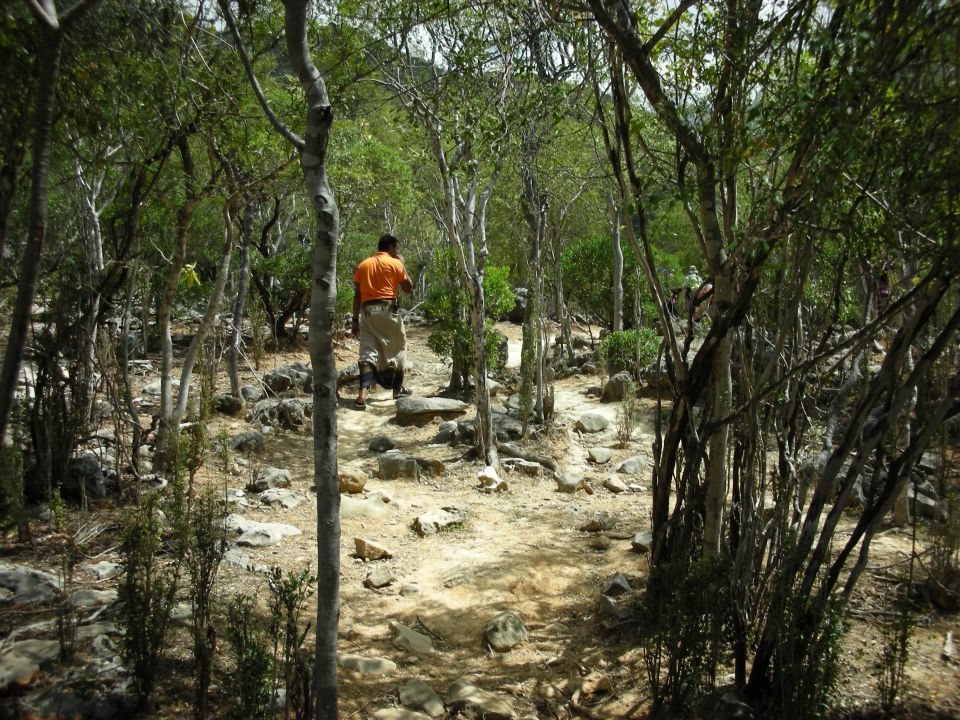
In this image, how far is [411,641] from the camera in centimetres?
369

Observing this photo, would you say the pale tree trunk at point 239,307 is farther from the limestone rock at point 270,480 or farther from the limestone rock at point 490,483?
the limestone rock at point 490,483

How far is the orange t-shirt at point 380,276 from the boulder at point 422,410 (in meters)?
1.21

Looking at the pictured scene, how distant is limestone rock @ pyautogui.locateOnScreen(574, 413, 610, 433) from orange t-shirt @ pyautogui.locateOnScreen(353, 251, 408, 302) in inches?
102

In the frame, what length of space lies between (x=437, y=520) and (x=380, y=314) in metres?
3.48

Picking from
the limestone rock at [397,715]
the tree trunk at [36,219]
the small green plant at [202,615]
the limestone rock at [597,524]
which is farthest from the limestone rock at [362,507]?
the tree trunk at [36,219]

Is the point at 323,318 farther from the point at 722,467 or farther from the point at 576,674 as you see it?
the point at 576,674

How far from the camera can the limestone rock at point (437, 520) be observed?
521 centimetres

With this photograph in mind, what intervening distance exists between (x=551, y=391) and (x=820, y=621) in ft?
19.2

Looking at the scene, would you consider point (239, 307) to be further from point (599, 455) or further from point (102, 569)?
point (102, 569)

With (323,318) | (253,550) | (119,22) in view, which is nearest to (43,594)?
(253,550)

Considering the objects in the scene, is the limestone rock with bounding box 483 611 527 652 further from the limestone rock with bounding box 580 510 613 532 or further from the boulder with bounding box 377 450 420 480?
the boulder with bounding box 377 450 420 480

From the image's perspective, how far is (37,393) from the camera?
15.0 ft

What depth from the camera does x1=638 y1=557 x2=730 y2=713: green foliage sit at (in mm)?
2855

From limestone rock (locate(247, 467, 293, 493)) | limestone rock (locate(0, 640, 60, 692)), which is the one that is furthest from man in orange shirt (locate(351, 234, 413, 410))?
limestone rock (locate(0, 640, 60, 692))
